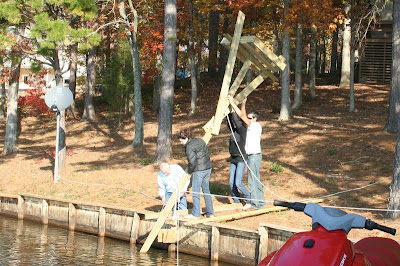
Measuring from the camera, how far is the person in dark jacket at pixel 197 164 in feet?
40.3

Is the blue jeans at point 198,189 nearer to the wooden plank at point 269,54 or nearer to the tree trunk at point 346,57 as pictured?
the wooden plank at point 269,54

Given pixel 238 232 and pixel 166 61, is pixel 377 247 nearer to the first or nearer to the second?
pixel 238 232

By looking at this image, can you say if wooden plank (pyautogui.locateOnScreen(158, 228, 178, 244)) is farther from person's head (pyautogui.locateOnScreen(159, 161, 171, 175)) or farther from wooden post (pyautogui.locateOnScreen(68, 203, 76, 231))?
wooden post (pyautogui.locateOnScreen(68, 203, 76, 231))

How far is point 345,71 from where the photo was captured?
33562mm

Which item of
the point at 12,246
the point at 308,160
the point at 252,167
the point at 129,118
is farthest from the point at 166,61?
the point at 129,118

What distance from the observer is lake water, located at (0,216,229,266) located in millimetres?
11508


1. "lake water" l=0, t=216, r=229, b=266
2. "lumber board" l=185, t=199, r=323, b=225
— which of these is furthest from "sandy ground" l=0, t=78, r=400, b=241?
"lake water" l=0, t=216, r=229, b=266

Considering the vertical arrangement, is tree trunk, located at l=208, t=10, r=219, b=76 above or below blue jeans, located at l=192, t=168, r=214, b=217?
above

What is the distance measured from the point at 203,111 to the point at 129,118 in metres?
4.19

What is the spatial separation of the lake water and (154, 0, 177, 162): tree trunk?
657cm

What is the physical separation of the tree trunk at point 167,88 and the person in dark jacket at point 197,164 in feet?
26.5

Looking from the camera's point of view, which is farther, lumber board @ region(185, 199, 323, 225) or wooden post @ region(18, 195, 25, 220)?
wooden post @ region(18, 195, 25, 220)

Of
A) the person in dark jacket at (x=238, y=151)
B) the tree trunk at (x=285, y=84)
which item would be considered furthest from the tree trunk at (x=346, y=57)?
the person in dark jacket at (x=238, y=151)

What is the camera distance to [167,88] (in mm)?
20797
